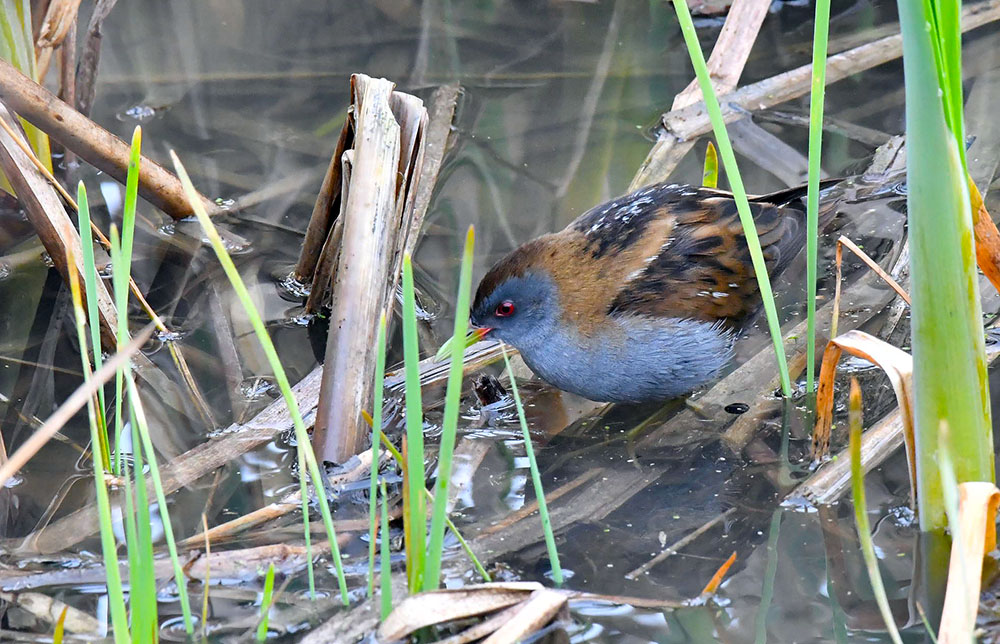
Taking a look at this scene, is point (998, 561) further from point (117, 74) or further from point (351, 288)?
point (117, 74)

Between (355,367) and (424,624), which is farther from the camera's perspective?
(355,367)

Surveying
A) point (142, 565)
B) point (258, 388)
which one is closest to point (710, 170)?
point (258, 388)

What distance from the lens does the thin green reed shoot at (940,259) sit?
2.06 m

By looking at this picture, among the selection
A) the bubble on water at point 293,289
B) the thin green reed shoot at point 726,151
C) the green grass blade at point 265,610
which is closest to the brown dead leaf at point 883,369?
the thin green reed shoot at point 726,151

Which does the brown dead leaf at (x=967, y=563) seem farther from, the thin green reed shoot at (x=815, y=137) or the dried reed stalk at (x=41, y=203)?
the dried reed stalk at (x=41, y=203)

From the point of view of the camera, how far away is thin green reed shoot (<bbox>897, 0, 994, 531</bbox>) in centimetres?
206

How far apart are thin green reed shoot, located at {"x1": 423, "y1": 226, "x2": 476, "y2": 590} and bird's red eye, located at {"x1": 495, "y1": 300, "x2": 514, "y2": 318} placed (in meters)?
1.46

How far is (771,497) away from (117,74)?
443 cm

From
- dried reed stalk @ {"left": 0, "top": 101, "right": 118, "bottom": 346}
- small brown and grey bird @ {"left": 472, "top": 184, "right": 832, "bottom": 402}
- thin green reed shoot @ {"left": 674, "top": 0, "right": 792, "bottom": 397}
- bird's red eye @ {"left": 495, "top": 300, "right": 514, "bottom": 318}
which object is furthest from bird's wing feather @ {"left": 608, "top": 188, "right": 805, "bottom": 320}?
dried reed stalk @ {"left": 0, "top": 101, "right": 118, "bottom": 346}

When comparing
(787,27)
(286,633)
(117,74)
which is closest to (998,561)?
(286,633)

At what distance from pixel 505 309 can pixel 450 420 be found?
1698mm

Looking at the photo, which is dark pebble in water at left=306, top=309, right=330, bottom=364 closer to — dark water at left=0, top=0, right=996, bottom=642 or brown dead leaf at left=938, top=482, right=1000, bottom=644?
dark water at left=0, top=0, right=996, bottom=642

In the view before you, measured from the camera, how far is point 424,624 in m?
2.26

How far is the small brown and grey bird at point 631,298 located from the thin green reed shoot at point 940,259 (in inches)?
42.6
